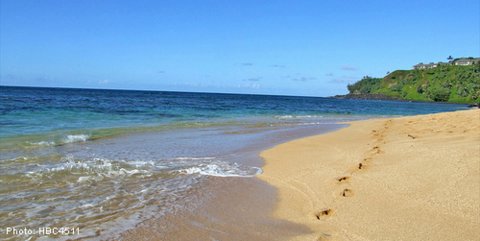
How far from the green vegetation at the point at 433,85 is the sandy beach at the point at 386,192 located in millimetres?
134388

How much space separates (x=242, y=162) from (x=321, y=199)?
4.00m

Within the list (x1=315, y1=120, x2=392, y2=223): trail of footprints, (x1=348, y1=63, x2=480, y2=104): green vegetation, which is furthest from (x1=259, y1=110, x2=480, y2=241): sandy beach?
(x1=348, y1=63, x2=480, y2=104): green vegetation

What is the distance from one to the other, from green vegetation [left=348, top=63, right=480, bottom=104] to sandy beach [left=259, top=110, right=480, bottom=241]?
13439 cm

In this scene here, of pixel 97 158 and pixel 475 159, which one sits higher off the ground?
pixel 475 159

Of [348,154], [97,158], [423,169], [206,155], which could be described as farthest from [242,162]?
[423,169]

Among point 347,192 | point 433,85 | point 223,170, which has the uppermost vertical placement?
point 433,85

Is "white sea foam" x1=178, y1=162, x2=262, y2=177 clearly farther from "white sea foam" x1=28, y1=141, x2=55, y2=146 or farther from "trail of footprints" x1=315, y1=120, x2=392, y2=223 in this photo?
"white sea foam" x1=28, y1=141, x2=55, y2=146

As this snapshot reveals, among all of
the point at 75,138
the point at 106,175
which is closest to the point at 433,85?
the point at 75,138

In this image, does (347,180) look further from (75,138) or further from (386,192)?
(75,138)

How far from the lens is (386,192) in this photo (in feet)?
20.6

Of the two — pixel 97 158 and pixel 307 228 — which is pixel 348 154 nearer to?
pixel 307 228

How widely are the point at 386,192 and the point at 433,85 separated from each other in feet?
552

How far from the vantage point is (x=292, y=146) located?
13.1 m

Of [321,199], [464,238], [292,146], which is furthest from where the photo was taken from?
[292,146]
